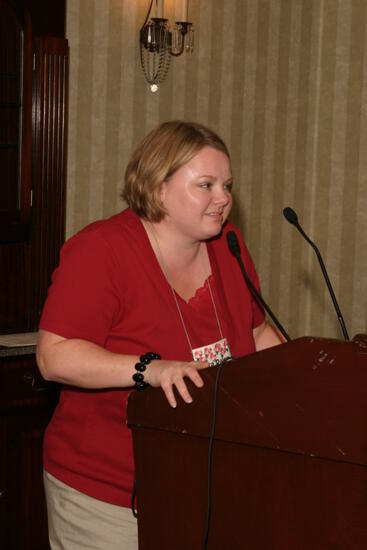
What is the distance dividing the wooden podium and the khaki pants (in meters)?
0.23

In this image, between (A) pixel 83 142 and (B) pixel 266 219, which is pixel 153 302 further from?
(B) pixel 266 219

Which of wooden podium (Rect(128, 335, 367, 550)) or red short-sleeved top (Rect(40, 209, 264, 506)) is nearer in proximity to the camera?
wooden podium (Rect(128, 335, 367, 550))

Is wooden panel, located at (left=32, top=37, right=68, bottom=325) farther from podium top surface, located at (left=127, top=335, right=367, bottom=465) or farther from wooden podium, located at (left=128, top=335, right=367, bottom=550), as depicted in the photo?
podium top surface, located at (left=127, top=335, right=367, bottom=465)

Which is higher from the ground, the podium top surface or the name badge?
the podium top surface

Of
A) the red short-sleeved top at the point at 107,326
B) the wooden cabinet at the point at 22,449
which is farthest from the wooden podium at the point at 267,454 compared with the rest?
the wooden cabinet at the point at 22,449

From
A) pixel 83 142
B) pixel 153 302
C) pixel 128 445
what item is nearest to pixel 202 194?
pixel 153 302

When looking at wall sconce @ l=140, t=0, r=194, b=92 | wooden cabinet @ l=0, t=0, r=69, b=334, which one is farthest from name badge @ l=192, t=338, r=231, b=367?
wall sconce @ l=140, t=0, r=194, b=92

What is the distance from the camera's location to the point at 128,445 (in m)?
1.82

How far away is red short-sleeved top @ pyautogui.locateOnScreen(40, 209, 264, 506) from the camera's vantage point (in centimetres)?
179

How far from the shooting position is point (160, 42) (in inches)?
143

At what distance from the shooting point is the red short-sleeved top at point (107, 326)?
1785 mm

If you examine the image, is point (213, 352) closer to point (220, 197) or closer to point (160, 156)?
point (220, 197)

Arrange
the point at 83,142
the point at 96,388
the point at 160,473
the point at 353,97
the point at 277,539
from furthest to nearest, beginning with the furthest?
the point at 353,97, the point at 83,142, the point at 96,388, the point at 160,473, the point at 277,539

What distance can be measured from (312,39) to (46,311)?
3.00 metres
